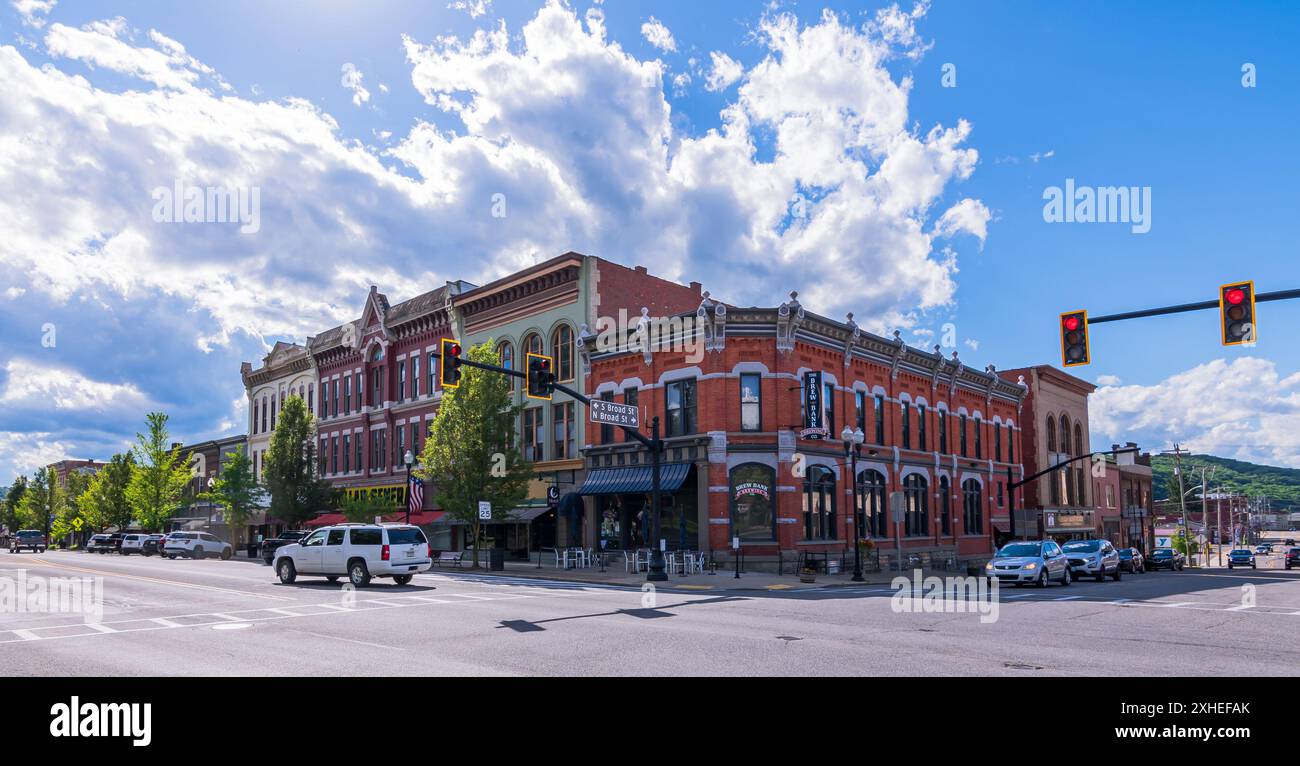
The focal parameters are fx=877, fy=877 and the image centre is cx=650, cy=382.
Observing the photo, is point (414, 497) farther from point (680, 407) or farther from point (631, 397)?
point (680, 407)

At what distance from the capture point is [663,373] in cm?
3753

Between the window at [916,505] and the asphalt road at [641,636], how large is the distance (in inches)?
773

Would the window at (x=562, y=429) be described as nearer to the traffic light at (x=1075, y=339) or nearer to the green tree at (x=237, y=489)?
the green tree at (x=237, y=489)

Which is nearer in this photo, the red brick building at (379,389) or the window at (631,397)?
the window at (631,397)

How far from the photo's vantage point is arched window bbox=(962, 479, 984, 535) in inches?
1916

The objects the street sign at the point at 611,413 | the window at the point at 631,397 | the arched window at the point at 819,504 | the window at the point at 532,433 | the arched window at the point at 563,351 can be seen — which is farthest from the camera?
the window at the point at 532,433

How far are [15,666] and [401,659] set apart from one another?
488 cm

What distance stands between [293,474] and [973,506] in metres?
40.7

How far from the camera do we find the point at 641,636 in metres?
14.0

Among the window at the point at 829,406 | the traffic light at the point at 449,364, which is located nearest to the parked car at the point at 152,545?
the window at the point at 829,406

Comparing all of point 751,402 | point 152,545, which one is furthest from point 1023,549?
point 152,545

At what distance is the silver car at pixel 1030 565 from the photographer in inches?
1093

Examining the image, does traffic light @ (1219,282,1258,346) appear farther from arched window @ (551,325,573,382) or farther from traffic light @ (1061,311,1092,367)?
arched window @ (551,325,573,382)

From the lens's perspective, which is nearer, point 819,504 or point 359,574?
point 359,574
